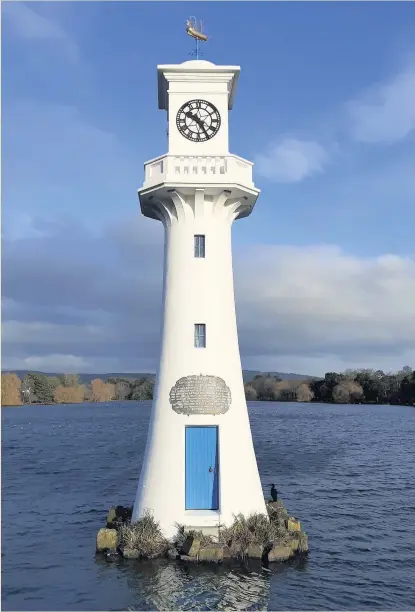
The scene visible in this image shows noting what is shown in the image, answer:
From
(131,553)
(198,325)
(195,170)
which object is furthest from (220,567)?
(195,170)

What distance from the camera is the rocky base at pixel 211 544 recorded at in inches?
659

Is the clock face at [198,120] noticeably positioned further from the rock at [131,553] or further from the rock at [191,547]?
the rock at [131,553]

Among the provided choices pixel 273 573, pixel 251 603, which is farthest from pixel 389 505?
pixel 251 603

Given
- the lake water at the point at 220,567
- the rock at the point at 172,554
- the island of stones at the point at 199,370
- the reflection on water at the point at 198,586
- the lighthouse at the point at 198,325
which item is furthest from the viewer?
the lighthouse at the point at 198,325

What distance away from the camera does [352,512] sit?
26.6 m

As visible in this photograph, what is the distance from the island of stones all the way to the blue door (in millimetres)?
30

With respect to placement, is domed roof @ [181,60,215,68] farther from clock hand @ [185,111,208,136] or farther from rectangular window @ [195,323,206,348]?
rectangular window @ [195,323,206,348]

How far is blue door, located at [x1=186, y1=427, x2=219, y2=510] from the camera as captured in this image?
17844 mm

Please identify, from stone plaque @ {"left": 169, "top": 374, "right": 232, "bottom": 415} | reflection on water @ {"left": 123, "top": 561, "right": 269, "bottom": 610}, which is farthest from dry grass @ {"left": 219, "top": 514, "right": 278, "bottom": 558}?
stone plaque @ {"left": 169, "top": 374, "right": 232, "bottom": 415}

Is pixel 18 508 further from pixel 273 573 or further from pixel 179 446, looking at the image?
pixel 273 573

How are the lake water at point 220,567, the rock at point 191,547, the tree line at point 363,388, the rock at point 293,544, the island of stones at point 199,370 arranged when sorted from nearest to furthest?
the lake water at point 220,567 < the rock at point 191,547 < the island of stones at point 199,370 < the rock at point 293,544 < the tree line at point 363,388

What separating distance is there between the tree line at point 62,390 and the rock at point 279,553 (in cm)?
12235

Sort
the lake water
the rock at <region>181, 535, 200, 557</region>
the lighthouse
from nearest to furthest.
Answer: the lake water < the rock at <region>181, 535, 200, 557</region> < the lighthouse

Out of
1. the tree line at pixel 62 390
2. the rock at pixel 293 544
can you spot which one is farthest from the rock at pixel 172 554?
the tree line at pixel 62 390
